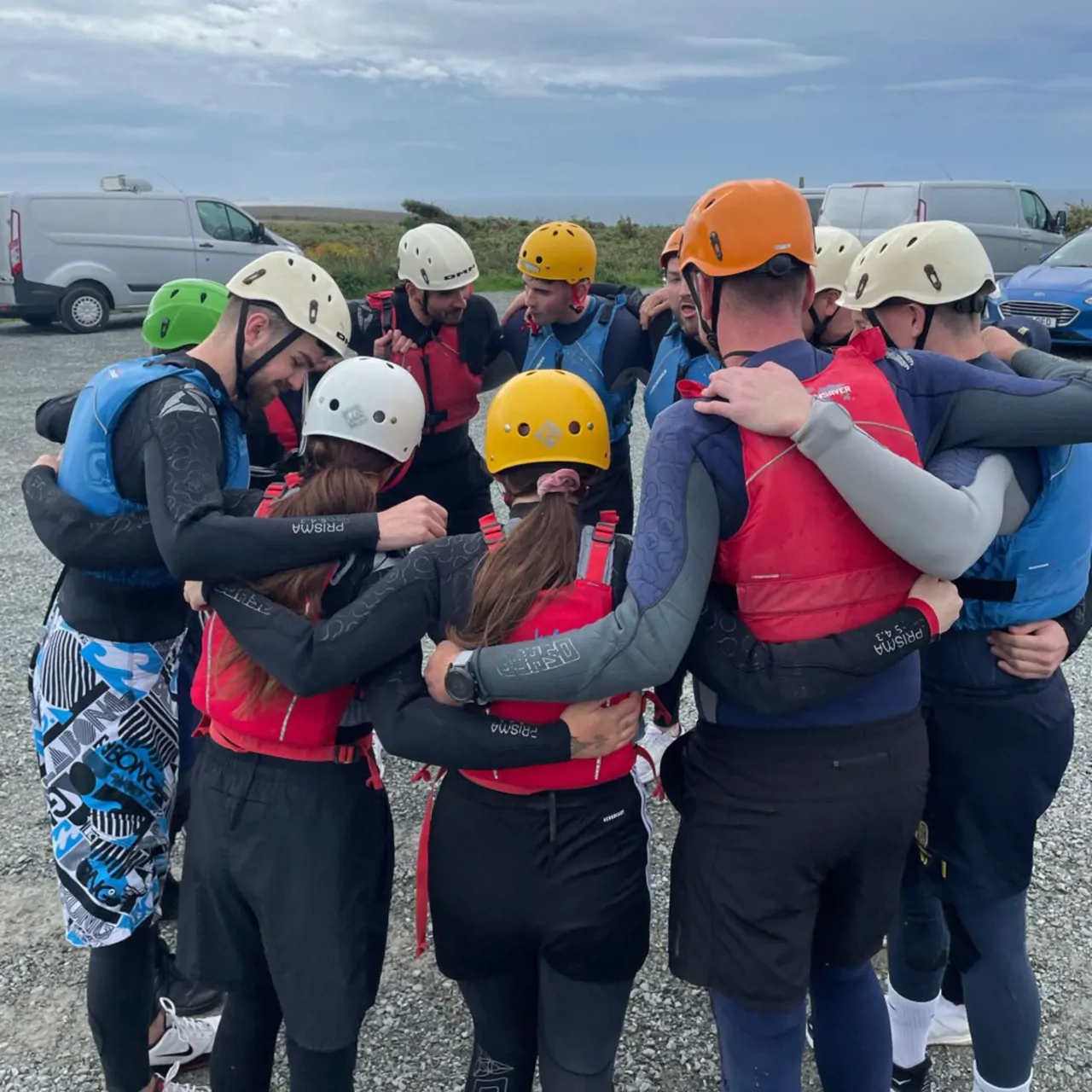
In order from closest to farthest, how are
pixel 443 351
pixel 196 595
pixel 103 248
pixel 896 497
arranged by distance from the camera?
pixel 896 497 → pixel 196 595 → pixel 443 351 → pixel 103 248

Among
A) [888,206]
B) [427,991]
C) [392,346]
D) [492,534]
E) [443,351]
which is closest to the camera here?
[492,534]

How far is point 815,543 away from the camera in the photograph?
201 cm

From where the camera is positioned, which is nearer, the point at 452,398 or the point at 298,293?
the point at 298,293

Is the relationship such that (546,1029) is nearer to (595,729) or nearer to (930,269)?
(595,729)

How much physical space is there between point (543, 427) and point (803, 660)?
846 millimetres

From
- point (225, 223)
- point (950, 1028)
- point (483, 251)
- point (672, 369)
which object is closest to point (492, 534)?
point (672, 369)

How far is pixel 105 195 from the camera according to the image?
1822cm

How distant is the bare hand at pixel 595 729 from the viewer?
220cm

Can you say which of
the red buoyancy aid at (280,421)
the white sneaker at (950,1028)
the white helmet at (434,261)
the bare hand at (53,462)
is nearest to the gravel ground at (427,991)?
the white sneaker at (950,1028)

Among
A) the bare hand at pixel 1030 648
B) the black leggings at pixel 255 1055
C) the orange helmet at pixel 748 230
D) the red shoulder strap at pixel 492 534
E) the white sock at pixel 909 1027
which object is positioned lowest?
the white sock at pixel 909 1027

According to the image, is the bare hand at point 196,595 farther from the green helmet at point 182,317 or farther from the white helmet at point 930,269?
the white helmet at point 930,269

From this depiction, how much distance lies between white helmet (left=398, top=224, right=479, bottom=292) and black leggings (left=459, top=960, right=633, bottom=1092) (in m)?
3.96

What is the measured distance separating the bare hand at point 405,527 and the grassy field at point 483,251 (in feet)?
55.6

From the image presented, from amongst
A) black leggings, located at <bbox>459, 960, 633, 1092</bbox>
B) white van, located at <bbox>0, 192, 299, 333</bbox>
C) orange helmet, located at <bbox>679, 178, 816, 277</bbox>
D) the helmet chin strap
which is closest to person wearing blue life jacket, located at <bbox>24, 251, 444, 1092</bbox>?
the helmet chin strap
